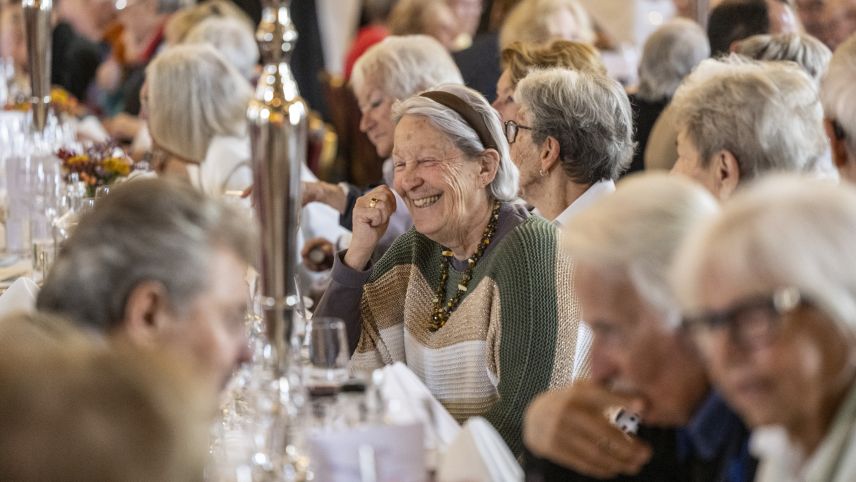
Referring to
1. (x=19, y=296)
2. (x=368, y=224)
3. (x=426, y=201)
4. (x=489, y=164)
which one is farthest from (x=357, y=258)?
(x=19, y=296)

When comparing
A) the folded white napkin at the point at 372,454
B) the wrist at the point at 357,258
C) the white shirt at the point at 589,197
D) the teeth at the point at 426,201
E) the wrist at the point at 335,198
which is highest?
the folded white napkin at the point at 372,454

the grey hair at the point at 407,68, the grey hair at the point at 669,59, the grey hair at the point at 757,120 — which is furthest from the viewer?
the grey hair at the point at 669,59

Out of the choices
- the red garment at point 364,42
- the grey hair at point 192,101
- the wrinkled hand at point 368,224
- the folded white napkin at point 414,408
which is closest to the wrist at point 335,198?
the grey hair at point 192,101

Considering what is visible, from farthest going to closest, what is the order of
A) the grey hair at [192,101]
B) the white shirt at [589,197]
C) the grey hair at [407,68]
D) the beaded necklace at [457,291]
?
the grey hair at [192,101], the grey hair at [407,68], the white shirt at [589,197], the beaded necklace at [457,291]

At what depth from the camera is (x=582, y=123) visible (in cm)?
336

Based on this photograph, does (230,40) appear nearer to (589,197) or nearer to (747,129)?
(589,197)

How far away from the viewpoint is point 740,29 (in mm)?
5199

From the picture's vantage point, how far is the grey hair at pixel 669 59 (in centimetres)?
510

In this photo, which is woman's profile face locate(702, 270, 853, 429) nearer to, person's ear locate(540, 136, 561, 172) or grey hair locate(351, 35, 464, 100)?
person's ear locate(540, 136, 561, 172)

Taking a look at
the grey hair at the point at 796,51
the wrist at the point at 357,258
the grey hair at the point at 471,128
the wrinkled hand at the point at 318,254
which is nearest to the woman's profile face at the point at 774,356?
the grey hair at the point at 471,128

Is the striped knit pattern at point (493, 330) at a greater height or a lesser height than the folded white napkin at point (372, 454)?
lesser

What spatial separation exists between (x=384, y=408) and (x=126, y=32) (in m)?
6.99

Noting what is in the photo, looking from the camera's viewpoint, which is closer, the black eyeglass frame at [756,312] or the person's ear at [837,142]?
the black eyeglass frame at [756,312]

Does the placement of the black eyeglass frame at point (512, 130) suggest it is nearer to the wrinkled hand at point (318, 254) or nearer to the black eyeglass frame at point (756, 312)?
the wrinkled hand at point (318, 254)
